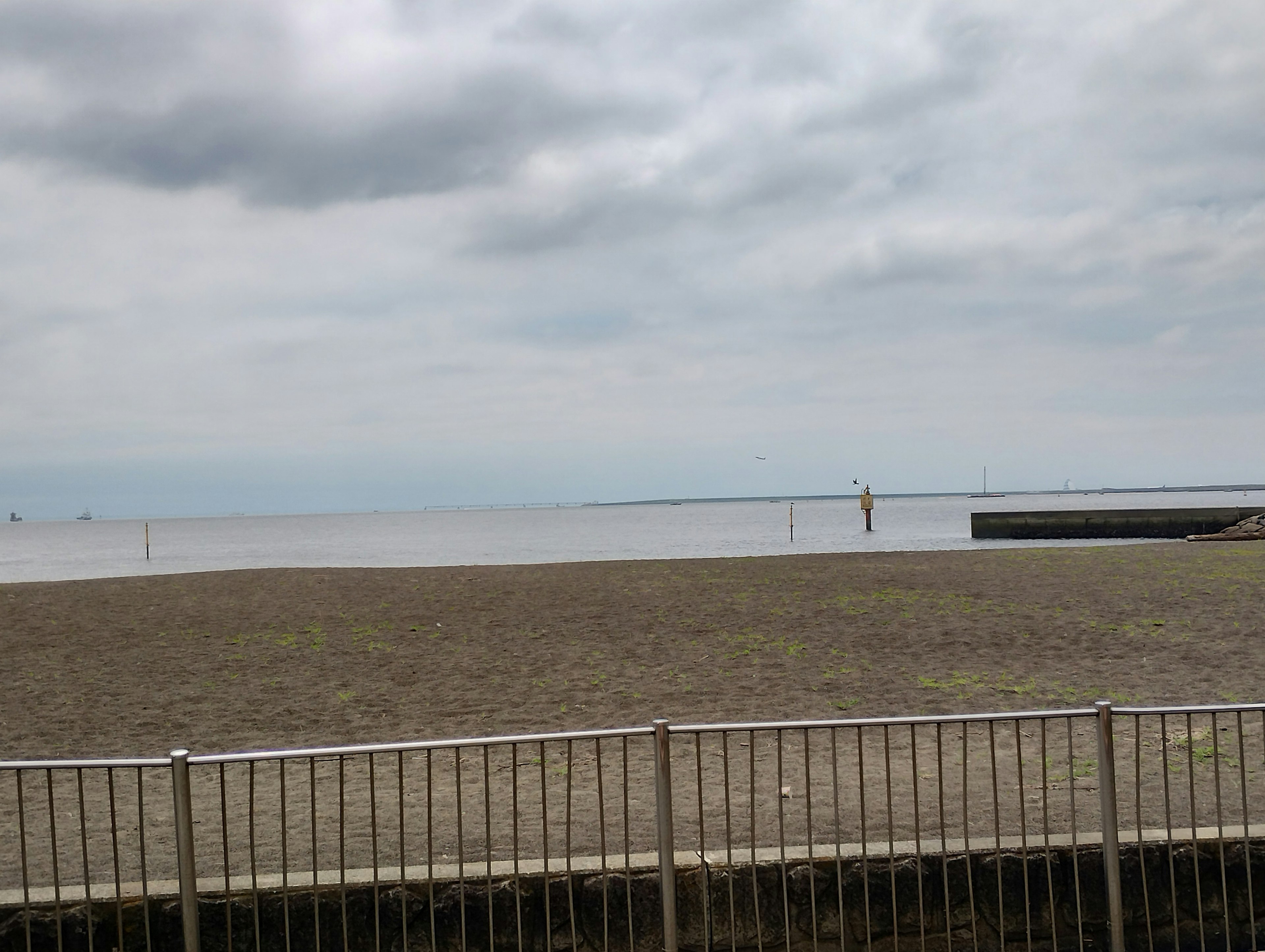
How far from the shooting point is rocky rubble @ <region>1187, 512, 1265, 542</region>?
35.8 meters

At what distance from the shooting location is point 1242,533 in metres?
40.3

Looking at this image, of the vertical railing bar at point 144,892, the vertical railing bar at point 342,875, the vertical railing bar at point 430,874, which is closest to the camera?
the vertical railing bar at point 342,875

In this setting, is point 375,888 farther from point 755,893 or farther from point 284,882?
point 755,893

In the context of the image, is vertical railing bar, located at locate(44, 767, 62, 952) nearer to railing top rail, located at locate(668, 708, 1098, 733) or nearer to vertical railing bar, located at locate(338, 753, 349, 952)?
vertical railing bar, located at locate(338, 753, 349, 952)

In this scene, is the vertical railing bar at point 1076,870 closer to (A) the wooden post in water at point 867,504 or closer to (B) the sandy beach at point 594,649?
(B) the sandy beach at point 594,649

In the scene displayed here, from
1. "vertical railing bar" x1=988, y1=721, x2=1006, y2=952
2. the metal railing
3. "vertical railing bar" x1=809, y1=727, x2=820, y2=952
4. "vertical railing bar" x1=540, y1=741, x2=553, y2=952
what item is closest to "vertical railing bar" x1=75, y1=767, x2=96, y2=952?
the metal railing

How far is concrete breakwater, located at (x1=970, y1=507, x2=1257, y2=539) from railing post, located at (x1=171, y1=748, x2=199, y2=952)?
57794mm

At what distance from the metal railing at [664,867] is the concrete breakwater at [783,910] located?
0.5 inches

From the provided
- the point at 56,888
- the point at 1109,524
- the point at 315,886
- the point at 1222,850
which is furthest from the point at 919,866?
the point at 1109,524

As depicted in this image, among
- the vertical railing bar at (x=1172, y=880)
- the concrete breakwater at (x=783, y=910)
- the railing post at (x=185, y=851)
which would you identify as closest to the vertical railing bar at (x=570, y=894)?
the concrete breakwater at (x=783, y=910)

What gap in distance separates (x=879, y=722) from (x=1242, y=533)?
41869 mm

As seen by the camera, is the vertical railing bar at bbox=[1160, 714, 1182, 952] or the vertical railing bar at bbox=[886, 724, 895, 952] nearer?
the vertical railing bar at bbox=[886, 724, 895, 952]

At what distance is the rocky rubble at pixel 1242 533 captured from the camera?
35844 mm

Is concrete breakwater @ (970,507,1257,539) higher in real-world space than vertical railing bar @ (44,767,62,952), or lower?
lower
